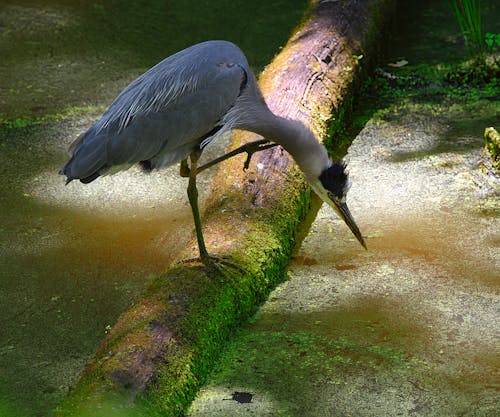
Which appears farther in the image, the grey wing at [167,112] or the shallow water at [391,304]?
the grey wing at [167,112]

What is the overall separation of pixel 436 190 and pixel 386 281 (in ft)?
3.38

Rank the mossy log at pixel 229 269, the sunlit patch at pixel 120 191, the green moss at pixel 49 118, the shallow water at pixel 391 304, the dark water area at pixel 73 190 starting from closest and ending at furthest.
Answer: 1. the mossy log at pixel 229 269
2. the shallow water at pixel 391 304
3. the dark water area at pixel 73 190
4. the sunlit patch at pixel 120 191
5. the green moss at pixel 49 118

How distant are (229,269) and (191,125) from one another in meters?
0.73

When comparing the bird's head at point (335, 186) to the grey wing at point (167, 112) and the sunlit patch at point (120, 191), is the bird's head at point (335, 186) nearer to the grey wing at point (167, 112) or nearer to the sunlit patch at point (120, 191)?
the grey wing at point (167, 112)

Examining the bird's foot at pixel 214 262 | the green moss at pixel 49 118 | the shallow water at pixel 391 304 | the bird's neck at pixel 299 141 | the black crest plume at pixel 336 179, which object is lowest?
the green moss at pixel 49 118

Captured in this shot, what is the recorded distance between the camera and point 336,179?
13.3ft

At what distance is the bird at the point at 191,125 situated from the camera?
3945 mm

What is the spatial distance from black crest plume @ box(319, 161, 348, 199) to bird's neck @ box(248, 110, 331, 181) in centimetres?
5

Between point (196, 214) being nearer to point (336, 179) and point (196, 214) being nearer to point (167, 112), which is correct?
point (167, 112)

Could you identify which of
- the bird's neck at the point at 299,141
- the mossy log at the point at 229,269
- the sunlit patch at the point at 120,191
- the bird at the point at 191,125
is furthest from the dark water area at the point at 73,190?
the bird's neck at the point at 299,141

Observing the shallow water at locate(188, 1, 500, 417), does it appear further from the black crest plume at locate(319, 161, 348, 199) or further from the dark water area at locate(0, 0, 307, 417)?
the dark water area at locate(0, 0, 307, 417)

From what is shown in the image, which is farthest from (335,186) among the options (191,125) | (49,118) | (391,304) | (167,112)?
(49,118)

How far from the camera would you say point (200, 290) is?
3783mm

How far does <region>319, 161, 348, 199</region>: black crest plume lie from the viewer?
4.04 m
